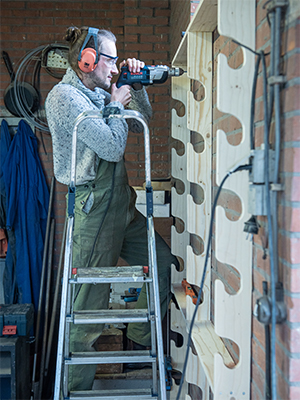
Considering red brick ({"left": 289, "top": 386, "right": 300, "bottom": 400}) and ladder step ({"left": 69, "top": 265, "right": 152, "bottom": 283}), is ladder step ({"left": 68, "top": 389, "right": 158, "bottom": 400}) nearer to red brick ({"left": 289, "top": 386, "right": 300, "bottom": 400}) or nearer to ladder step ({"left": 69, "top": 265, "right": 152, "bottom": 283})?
ladder step ({"left": 69, "top": 265, "right": 152, "bottom": 283})

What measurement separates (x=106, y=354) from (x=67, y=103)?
1087 millimetres

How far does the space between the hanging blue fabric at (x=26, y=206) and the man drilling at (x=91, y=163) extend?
1.17 meters

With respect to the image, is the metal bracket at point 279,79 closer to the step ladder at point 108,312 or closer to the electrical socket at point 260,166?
the electrical socket at point 260,166

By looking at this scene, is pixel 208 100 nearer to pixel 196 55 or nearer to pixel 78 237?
pixel 196 55

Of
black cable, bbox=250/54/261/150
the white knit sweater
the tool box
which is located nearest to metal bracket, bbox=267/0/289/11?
black cable, bbox=250/54/261/150

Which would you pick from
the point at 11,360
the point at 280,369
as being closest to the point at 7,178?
the point at 11,360

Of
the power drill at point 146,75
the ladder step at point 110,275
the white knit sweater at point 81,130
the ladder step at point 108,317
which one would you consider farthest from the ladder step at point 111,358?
the power drill at point 146,75

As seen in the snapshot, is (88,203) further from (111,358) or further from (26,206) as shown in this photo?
(26,206)

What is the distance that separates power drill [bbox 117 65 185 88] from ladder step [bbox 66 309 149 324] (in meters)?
1.08

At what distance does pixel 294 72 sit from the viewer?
81 centimetres

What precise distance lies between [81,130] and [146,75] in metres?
0.50

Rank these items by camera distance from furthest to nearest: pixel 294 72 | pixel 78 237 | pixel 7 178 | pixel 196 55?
pixel 7 178
pixel 78 237
pixel 196 55
pixel 294 72

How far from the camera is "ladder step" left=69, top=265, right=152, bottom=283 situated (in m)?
1.51

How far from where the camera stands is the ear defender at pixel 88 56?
181 centimetres
